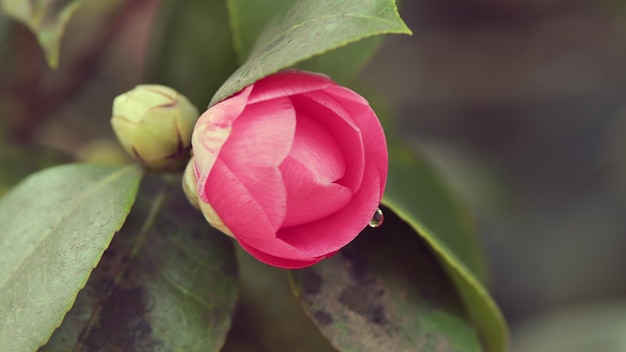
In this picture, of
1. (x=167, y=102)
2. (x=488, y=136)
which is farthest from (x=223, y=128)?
(x=488, y=136)

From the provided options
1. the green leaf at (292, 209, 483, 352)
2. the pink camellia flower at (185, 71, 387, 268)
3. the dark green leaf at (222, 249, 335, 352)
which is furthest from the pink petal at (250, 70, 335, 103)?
the dark green leaf at (222, 249, 335, 352)

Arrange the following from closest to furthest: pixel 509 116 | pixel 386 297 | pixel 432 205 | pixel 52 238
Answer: pixel 52 238
pixel 386 297
pixel 432 205
pixel 509 116

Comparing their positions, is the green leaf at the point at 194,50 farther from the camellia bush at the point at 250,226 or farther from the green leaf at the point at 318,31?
the green leaf at the point at 318,31

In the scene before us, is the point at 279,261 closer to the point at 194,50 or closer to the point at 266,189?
the point at 266,189

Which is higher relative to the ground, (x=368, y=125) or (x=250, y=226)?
(x=368, y=125)

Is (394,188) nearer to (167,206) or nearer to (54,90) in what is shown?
(167,206)

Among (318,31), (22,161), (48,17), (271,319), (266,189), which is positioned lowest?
(22,161)

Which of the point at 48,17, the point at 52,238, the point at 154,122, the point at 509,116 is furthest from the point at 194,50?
the point at 509,116
